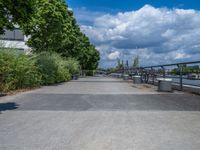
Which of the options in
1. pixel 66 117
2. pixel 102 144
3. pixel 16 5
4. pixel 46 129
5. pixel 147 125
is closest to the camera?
pixel 102 144

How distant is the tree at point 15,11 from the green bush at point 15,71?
17.4 ft

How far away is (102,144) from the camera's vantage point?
18.0 ft

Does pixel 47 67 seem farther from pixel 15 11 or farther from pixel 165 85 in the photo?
pixel 15 11

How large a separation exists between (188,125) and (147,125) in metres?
0.87

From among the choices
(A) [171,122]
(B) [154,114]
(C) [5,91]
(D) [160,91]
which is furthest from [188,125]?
(C) [5,91]

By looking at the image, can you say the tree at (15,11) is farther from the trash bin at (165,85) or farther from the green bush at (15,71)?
the trash bin at (165,85)

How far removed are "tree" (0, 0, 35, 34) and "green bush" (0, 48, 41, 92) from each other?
17.4 ft

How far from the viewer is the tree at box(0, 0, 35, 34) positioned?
9.62m

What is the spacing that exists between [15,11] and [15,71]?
6965mm

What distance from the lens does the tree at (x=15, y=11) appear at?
962cm

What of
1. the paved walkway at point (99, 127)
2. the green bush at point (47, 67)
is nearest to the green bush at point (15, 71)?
the green bush at point (47, 67)

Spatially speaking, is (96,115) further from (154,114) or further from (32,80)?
(32,80)

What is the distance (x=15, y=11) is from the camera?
9.85m

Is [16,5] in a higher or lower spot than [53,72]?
higher
